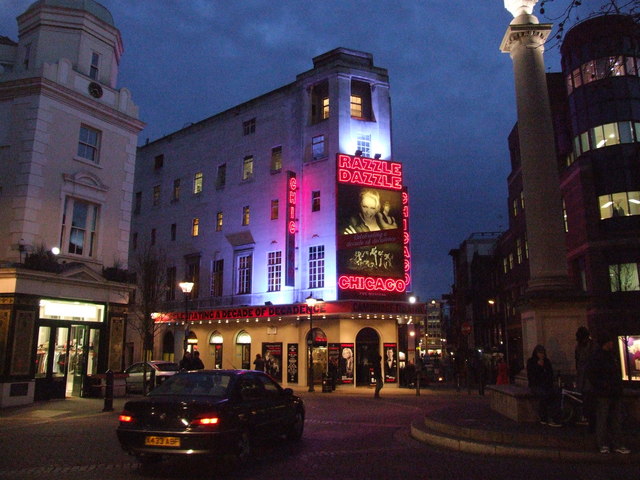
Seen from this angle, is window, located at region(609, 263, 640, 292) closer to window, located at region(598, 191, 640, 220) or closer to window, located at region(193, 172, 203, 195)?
window, located at region(598, 191, 640, 220)

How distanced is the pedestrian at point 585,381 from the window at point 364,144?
23.7 m

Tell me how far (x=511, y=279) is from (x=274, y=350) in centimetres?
2705

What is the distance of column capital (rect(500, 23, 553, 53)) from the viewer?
1348 centimetres

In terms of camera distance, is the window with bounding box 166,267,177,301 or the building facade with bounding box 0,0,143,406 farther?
the window with bounding box 166,267,177,301

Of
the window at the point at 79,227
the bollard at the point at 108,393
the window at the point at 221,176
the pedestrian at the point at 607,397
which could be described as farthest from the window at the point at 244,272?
the pedestrian at the point at 607,397

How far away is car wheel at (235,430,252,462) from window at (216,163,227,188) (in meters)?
30.9

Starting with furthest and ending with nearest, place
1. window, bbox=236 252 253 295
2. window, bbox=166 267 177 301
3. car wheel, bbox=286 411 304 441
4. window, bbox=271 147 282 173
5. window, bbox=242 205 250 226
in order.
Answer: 1. window, bbox=166 267 177 301
2. window, bbox=242 205 250 226
3. window, bbox=236 252 253 295
4. window, bbox=271 147 282 173
5. car wheel, bbox=286 411 304 441

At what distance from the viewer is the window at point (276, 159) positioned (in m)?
34.6

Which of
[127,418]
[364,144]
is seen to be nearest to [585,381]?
[127,418]

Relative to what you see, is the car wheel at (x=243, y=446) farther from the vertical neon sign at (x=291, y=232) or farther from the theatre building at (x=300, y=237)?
the vertical neon sign at (x=291, y=232)

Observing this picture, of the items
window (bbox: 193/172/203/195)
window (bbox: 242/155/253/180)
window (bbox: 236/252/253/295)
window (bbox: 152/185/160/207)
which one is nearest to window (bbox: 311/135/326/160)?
window (bbox: 242/155/253/180)

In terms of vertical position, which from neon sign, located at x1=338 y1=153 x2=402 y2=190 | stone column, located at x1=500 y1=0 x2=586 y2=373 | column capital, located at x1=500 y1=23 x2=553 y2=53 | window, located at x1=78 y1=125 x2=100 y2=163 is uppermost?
neon sign, located at x1=338 y1=153 x2=402 y2=190

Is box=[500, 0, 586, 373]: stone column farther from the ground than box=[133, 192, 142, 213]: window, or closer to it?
closer to it

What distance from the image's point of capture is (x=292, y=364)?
31156 millimetres
